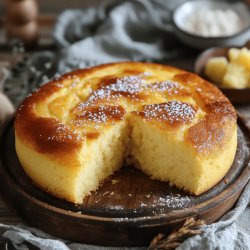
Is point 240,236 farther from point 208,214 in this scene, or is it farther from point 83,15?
point 83,15

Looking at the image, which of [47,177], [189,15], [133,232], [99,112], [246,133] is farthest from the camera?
[189,15]

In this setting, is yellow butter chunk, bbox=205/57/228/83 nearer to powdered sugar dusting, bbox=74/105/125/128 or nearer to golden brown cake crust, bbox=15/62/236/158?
golden brown cake crust, bbox=15/62/236/158

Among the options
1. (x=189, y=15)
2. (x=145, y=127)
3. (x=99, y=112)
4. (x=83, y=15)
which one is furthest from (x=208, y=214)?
(x=83, y=15)

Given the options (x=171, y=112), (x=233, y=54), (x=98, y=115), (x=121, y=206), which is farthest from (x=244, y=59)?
(x=121, y=206)

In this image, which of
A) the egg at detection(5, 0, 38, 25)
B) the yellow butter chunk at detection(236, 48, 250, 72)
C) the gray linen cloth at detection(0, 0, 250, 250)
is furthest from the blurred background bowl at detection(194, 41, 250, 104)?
the egg at detection(5, 0, 38, 25)

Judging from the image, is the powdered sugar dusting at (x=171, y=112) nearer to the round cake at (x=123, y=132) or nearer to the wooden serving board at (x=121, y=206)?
the round cake at (x=123, y=132)

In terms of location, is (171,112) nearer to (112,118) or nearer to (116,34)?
(112,118)
